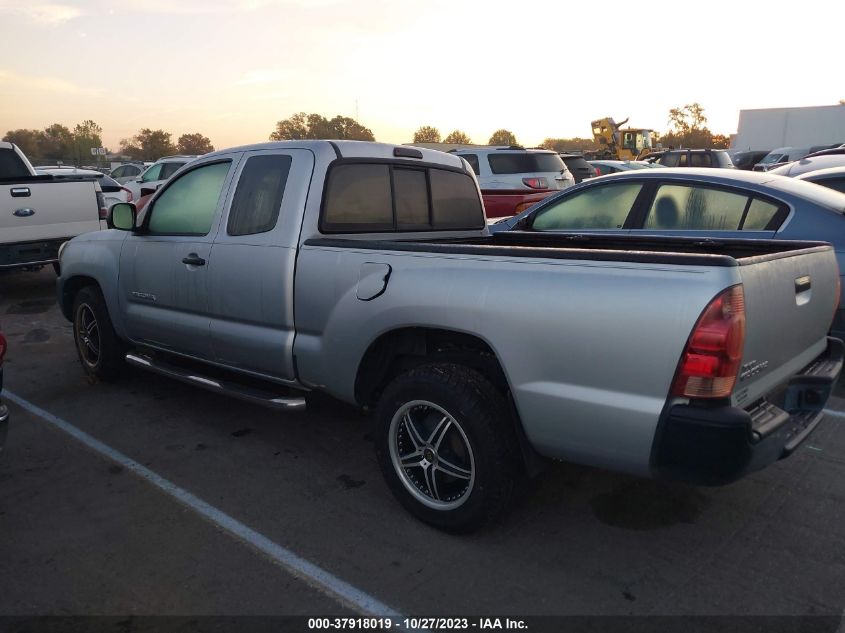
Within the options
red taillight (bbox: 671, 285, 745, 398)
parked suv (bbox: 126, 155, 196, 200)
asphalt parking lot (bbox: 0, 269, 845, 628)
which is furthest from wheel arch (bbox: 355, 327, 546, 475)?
parked suv (bbox: 126, 155, 196, 200)

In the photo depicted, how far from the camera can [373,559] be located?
125 inches

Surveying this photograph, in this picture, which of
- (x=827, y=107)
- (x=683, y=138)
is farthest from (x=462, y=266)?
(x=683, y=138)

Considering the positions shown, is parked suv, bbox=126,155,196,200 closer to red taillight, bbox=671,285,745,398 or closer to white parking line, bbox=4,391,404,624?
white parking line, bbox=4,391,404,624

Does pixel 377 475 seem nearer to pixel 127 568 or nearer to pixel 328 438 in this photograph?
pixel 328 438

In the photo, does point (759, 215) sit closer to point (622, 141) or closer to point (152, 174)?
point (152, 174)

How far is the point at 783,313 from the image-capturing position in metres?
2.93

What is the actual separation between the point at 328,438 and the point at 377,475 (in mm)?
709

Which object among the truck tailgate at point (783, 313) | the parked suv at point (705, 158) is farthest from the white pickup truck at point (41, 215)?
the parked suv at point (705, 158)

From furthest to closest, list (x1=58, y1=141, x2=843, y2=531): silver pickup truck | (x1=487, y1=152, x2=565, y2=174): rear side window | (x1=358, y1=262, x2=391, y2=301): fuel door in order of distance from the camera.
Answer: (x1=487, y1=152, x2=565, y2=174): rear side window < (x1=358, y1=262, x2=391, y2=301): fuel door < (x1=58, y1=141, x2=843, y2=531): silver pickup truck

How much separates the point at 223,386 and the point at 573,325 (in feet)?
8.35

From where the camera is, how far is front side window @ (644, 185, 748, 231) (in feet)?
18.2

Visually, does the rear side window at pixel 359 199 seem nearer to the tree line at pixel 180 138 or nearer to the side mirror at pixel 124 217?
the side mirror at pixel 124 217

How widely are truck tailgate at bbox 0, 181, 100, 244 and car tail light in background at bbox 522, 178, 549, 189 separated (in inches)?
275

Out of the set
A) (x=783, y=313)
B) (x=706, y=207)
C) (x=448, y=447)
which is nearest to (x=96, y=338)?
(x=448, y=447)
